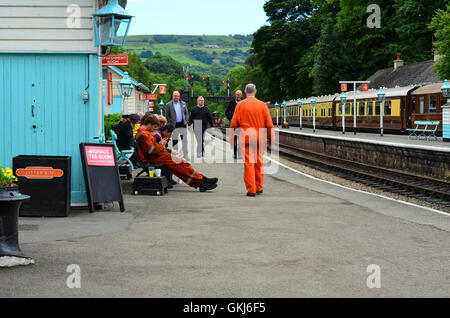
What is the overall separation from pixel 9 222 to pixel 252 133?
6610 mm

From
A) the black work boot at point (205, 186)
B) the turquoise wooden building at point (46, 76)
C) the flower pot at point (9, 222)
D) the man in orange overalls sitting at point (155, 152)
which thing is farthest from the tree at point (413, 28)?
the flower pot at point (9, 222)

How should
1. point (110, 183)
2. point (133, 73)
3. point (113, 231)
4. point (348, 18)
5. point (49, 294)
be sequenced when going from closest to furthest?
point (49, 294)
point (113, 231)
point (110, 183)
point (348, 18)
point (133, 73)

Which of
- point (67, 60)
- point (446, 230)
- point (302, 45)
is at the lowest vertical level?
point (446, 230)

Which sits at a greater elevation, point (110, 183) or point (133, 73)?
point (133, 73)

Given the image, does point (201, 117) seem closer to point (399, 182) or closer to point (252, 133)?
point (399, 182)

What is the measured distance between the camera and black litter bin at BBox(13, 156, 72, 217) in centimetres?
905

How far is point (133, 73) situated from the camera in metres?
117

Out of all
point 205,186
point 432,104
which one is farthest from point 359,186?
point 432,104

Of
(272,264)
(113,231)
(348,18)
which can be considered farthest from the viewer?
(348,18)

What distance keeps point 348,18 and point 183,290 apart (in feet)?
209

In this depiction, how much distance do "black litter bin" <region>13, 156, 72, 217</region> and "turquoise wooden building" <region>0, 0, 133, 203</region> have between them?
1008 mm

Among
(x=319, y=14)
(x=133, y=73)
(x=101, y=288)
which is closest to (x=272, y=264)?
(x=101, y=288)

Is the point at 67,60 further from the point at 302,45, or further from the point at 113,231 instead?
the point at 302,45

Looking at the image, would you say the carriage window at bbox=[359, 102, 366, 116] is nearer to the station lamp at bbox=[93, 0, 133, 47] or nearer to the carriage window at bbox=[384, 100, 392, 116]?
the carriage window at bbox=[384, 100, 392, 116]
